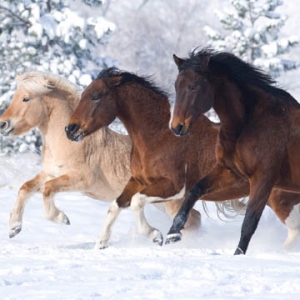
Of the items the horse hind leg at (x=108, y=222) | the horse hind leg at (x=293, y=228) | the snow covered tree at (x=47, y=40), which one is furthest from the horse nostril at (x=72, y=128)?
the snow covered tree at (x=47, y=40)

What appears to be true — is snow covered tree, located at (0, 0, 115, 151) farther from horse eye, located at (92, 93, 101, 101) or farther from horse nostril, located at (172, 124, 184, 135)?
horse nostril, located at (172, 124, 184, 135)

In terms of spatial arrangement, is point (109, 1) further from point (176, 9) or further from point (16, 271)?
point (16, 271)

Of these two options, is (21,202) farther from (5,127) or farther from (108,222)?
(108,222)

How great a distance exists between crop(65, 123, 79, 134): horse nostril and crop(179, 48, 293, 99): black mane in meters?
1.43

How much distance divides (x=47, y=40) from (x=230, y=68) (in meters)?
12.9

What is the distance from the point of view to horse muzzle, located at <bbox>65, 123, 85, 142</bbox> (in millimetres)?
9023

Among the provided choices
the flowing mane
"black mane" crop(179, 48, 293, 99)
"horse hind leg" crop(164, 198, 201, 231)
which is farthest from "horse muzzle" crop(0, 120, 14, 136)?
"black mane" crop(179, 48, 293, 99)

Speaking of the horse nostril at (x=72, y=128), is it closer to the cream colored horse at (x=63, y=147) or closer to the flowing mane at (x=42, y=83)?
the cream colored horse at (x=63, y=147)

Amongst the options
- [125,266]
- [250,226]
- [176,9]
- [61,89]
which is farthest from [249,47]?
[176,9]

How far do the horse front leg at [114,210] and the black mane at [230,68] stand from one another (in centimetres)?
147

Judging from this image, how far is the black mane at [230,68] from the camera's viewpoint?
7.98m

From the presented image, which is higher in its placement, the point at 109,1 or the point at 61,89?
the point at 109,1

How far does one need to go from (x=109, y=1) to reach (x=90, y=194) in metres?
47.7

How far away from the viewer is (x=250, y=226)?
7906 millimetres
